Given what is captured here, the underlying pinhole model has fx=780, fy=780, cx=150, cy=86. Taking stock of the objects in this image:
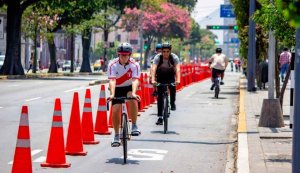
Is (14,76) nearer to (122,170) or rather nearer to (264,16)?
(264,16)

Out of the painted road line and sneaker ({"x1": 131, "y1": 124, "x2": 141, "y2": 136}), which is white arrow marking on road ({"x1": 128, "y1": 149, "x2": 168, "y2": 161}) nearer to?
Answer: sneaker ({"x1": 131, "y1": 124, "x2": 141, "y2": 136})

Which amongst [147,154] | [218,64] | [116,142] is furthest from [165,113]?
[218,64]

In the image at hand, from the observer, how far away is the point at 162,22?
99250 mm

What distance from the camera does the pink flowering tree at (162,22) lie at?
95812 millimetres

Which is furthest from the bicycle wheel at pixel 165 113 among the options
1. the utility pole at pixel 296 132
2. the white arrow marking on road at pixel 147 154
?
the utility pole at pixel 296 132

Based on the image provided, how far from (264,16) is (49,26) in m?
45.8

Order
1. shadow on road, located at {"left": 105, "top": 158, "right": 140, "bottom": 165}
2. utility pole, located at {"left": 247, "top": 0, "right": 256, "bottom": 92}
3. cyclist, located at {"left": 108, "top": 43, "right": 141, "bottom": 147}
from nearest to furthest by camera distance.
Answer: shadow on road, located at {"left": 105, "top": 158, "right": 140, "bottom": 165}, cyclist, located at {"left": 108, "top": 43, "right": 141, "bottom": 147}, utility pole, located at {"left": 247, "top": 0, "right": 256, "bottom": 92}

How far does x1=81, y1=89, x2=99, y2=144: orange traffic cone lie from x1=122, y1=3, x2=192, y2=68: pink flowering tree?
266 ft

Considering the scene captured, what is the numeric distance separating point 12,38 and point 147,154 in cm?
3552

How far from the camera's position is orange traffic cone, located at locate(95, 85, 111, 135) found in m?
13.3

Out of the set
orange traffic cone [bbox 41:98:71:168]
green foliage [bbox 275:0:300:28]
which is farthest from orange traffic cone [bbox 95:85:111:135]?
green foliage [bbox 275:0:300:28]

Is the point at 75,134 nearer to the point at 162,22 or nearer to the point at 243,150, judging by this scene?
the point at 243,150

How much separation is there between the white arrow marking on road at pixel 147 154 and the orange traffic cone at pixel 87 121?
778 mm

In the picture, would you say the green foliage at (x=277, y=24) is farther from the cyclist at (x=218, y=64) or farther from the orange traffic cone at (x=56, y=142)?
the cyclist at (x=218, y=64)
